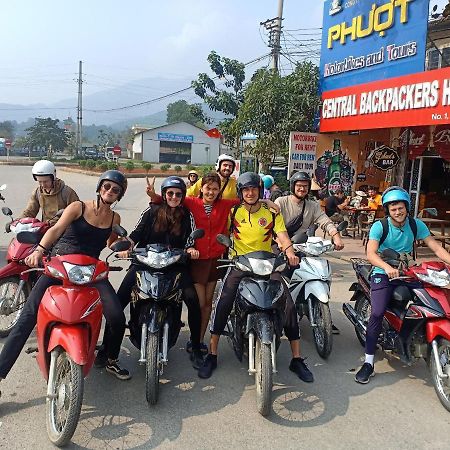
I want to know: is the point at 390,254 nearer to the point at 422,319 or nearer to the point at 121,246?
the point at 422,319

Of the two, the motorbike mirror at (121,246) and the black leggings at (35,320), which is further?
the motorbike mirror at (121,246)

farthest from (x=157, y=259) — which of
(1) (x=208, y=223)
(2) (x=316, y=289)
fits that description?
(2) (x=316, y=289)

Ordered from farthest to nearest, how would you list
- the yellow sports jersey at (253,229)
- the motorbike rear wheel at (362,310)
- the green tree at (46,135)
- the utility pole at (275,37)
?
the green tree at (46,135) < the utility pole at (275,37) < the motorbike rear wheel at (362,310) < the yellow sports jersey at (253,229)

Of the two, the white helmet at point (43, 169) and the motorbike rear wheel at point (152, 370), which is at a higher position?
the white helmet at point (43, 169)

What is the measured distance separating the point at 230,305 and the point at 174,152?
67202mm

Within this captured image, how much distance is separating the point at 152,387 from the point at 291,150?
8.41 metres

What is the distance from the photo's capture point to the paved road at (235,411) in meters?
2.96

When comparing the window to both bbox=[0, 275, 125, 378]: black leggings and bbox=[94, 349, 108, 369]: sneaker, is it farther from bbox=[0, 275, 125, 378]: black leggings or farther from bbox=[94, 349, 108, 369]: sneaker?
bbox=[0, 275, 125, 378]: black leggings

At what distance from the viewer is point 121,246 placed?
3.45 metres

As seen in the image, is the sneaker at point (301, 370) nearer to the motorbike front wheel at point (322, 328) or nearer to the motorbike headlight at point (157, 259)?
the motorbike front wheel at point (322, 328)

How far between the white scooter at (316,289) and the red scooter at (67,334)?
6.53 ft

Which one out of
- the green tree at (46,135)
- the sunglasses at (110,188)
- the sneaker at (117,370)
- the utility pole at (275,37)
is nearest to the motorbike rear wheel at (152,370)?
the sneaker at (117,370)

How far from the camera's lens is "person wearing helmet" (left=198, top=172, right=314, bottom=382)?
3750mm

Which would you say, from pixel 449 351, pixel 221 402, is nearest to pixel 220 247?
pixel 221 402
